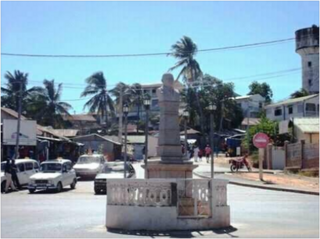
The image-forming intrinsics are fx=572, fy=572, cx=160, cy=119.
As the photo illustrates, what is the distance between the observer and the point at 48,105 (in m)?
77.5

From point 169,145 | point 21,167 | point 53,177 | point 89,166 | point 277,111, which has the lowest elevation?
point 53,177

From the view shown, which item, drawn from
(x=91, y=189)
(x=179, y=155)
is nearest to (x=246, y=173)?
(x=91, y=189)

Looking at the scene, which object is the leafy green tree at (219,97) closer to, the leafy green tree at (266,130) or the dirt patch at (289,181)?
the leafy green tree at (266,130)

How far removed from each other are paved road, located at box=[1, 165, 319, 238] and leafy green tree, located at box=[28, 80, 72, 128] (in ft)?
184

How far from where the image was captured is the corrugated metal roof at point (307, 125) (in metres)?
51.5

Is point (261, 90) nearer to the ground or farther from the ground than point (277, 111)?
farther from the ground

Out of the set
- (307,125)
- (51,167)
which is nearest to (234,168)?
(307,125)

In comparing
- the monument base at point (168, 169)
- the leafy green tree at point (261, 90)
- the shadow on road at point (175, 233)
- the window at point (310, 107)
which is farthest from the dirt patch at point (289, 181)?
the leafy green tree at point (261, 90)

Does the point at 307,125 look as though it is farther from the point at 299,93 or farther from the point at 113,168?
the point at 299,93

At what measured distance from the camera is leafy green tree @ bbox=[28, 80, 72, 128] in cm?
7631

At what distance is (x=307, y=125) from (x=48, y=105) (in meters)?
38.1

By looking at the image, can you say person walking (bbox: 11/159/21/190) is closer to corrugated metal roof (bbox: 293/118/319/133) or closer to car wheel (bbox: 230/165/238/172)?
car wheel (bbox: 230/165/238/172)

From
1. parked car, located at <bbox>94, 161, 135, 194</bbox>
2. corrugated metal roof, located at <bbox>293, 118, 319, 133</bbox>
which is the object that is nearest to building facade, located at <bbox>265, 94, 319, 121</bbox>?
corrugated metal roof, located at <bbox>293, 118, 319, 133</bbox>

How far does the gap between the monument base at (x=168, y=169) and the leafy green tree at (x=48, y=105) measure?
6212 centimetres
